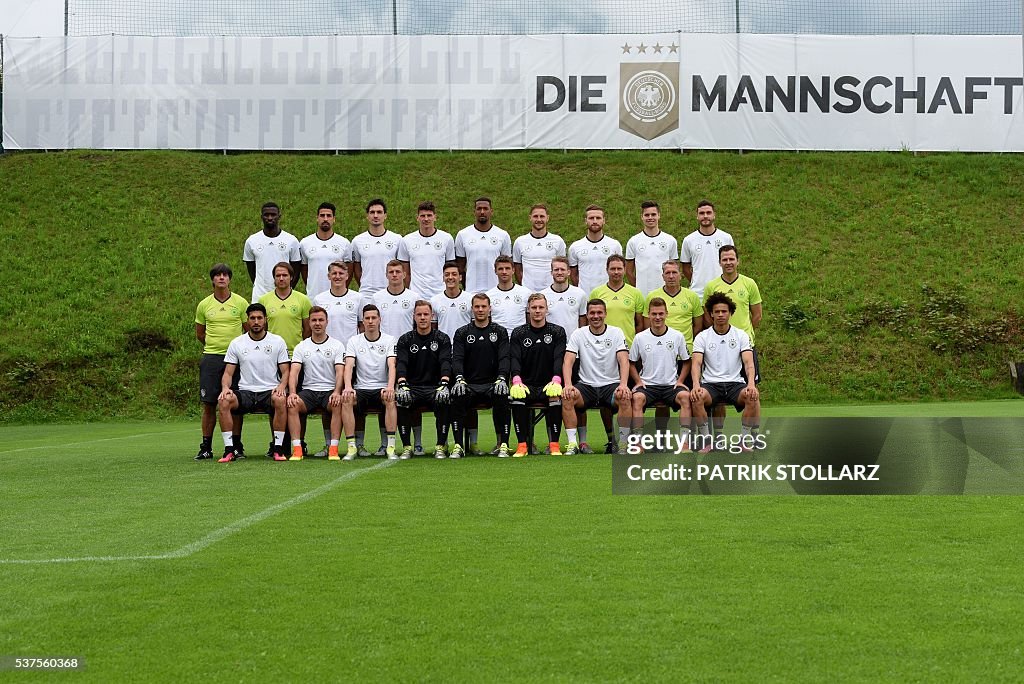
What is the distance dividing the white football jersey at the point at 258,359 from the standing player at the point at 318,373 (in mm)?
216

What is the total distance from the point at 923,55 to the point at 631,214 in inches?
280

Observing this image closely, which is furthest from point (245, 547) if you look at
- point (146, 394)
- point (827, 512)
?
point (146, 394)

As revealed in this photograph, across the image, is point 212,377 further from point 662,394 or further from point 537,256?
point 662,394

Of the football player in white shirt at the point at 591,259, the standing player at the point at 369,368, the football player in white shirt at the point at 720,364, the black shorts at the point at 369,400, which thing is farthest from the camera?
the football player in white shirt at the point at 591,259

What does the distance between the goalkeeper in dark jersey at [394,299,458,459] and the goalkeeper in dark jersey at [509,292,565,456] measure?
68cm

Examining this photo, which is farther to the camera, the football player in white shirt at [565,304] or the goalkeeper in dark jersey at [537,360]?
the football player in white shirt at [565,304]

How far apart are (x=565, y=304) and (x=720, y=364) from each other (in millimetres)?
1788

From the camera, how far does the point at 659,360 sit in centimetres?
1102

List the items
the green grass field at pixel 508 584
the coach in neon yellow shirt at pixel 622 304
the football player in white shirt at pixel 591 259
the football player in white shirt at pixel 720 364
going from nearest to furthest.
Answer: the green grass field at pixel 508 584 → the football player in white shirt at pixel 720 364 → the coach in neon yellow shirt at pixel 622 304 → the football player in white shirt at pixel 591 259

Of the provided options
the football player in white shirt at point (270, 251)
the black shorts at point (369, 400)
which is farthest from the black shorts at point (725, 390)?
the football player in white shirt at point (270, 251)

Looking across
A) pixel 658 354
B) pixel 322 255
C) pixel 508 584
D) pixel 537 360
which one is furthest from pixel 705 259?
pixel 508 584

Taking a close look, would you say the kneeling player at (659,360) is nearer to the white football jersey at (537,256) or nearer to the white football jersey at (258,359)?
the white football jersey at (537,256)

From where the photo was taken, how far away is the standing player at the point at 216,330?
11602 mm

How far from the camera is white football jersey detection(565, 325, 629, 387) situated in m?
11.1
